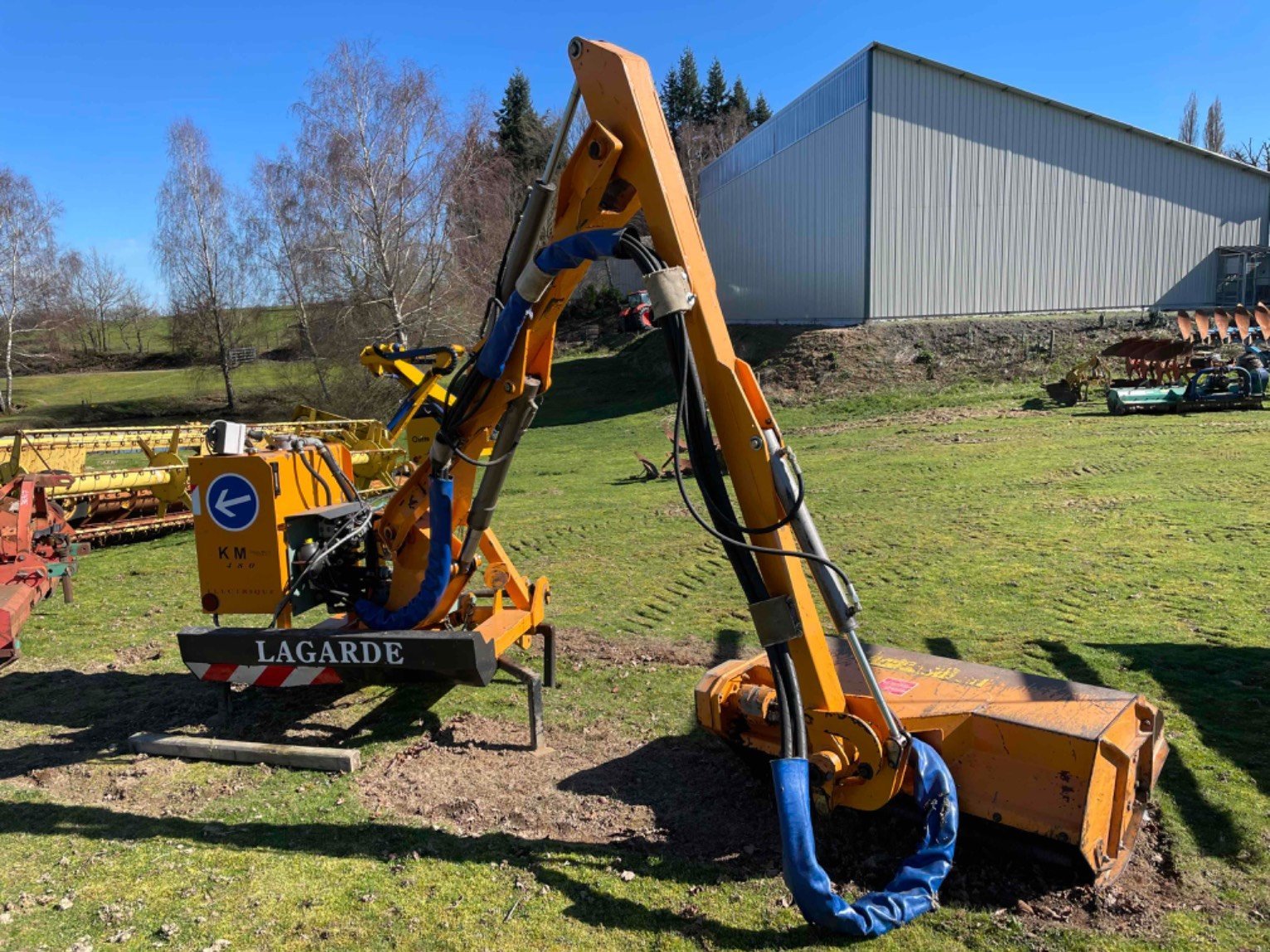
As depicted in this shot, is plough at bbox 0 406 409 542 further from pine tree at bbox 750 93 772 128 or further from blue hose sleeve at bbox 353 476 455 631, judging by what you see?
pine tree at bbox 750 93 772 128

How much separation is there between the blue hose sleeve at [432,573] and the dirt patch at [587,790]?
0.75 metres

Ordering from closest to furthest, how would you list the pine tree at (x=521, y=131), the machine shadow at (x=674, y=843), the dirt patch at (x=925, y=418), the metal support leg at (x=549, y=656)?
the machine shadow at (x=674, y=843)
the metal support leg at (x=549, y=656)
the dirt patch at (x=925, y=418)
the pine tree at (x=521, y=131)

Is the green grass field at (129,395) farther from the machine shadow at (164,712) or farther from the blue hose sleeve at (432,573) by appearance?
the blue hose sleeve at (432,573)

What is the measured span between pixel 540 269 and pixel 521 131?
5274 centimetres

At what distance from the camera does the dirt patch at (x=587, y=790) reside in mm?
4090

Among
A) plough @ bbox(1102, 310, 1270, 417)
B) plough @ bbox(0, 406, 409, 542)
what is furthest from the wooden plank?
plough @ bbox(1102, 310, 1270, 417)

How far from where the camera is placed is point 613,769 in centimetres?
476

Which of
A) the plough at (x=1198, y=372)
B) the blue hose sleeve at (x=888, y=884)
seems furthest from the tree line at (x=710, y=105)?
the blue hose sleeve at (x=888, y=884)

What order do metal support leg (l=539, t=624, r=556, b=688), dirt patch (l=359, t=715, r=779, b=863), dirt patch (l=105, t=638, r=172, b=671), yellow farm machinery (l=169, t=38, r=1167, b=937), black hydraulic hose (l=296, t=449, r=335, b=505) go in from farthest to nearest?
1. dirt patch (l=105, t=638, r=172, b=671)
2. metal support leg (l=539, t=624, r=556, b=688)
3. black hydraulic hose (l=296, t=449, r=335, b=505)
4. dirt patch (l=359, t=715, r=779, b=863)
5. yellow farm machinery (l=169, t=38, r=1167, b=937)

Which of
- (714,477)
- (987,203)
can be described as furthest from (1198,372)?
(714,477)

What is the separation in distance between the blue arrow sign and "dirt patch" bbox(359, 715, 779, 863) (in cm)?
163


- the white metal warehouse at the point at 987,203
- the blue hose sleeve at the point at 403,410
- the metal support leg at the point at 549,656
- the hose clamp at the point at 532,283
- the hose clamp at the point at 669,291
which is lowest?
the metal support leg at the point at 549,656

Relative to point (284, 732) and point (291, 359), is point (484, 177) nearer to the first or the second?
point (291, 359)

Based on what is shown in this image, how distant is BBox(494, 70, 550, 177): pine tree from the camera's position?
50406 millimetres
